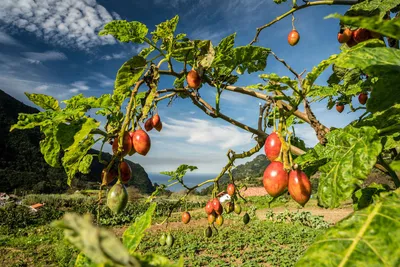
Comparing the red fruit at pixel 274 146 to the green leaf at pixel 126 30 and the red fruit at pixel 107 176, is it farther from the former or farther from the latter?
the green leaf at pixel 126 30

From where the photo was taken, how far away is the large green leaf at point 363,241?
53cm

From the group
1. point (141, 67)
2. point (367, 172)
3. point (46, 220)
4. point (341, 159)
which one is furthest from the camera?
point (46, 220)

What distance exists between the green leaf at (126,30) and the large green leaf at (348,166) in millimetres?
1236

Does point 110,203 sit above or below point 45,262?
above

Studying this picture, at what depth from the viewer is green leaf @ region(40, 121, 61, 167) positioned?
53.5 inches

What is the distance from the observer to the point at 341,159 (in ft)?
3.34

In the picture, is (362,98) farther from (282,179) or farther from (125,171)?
(125,171)

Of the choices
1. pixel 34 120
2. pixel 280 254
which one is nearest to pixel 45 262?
pixel 280 254

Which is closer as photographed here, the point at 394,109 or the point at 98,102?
the point at 394,109

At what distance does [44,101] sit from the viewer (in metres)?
1.50

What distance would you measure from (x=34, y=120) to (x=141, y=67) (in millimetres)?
553

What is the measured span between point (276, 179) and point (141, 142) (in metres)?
0.57

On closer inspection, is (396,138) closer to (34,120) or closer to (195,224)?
(34,120)

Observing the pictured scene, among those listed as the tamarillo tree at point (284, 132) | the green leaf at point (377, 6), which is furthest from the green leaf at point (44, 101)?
the green leaf at point (377, 6)
